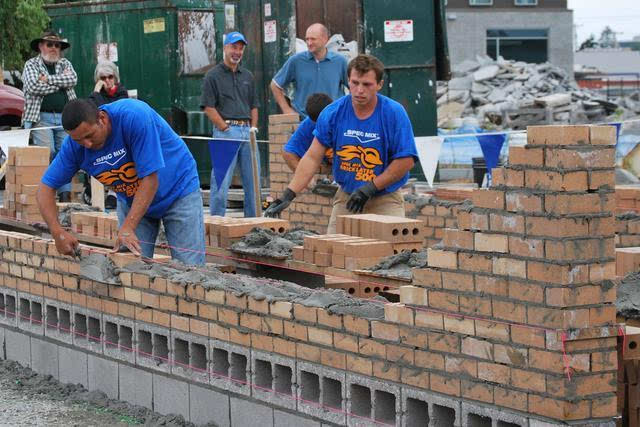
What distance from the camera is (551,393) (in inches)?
201

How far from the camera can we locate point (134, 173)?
25.8 ft

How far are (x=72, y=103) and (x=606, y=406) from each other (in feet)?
11.9

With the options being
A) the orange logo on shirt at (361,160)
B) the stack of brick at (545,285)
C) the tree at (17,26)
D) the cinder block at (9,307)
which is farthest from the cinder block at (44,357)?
the tree at (17,26)

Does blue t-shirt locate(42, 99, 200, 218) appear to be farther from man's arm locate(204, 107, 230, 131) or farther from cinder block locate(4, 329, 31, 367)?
man's arm locate(204, 107, 230, 131)

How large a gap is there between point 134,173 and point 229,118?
531 centimetres

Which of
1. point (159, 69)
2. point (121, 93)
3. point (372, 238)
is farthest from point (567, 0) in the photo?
point (372, 238)

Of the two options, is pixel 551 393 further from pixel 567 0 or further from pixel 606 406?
pixel 567 0

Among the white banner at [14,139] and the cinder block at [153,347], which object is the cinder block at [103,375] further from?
the white banner at [14,139]

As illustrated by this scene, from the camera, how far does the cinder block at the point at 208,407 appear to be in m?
6.89

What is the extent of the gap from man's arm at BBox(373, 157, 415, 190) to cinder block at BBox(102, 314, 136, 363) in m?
2.05

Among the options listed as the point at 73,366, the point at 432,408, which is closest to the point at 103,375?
the point at 73,366

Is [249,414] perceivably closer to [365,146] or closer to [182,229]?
[182,229]

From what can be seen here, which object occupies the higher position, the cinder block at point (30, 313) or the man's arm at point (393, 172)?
the man's arm at point (393, 172)

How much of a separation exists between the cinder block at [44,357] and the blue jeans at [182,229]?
93 cm
